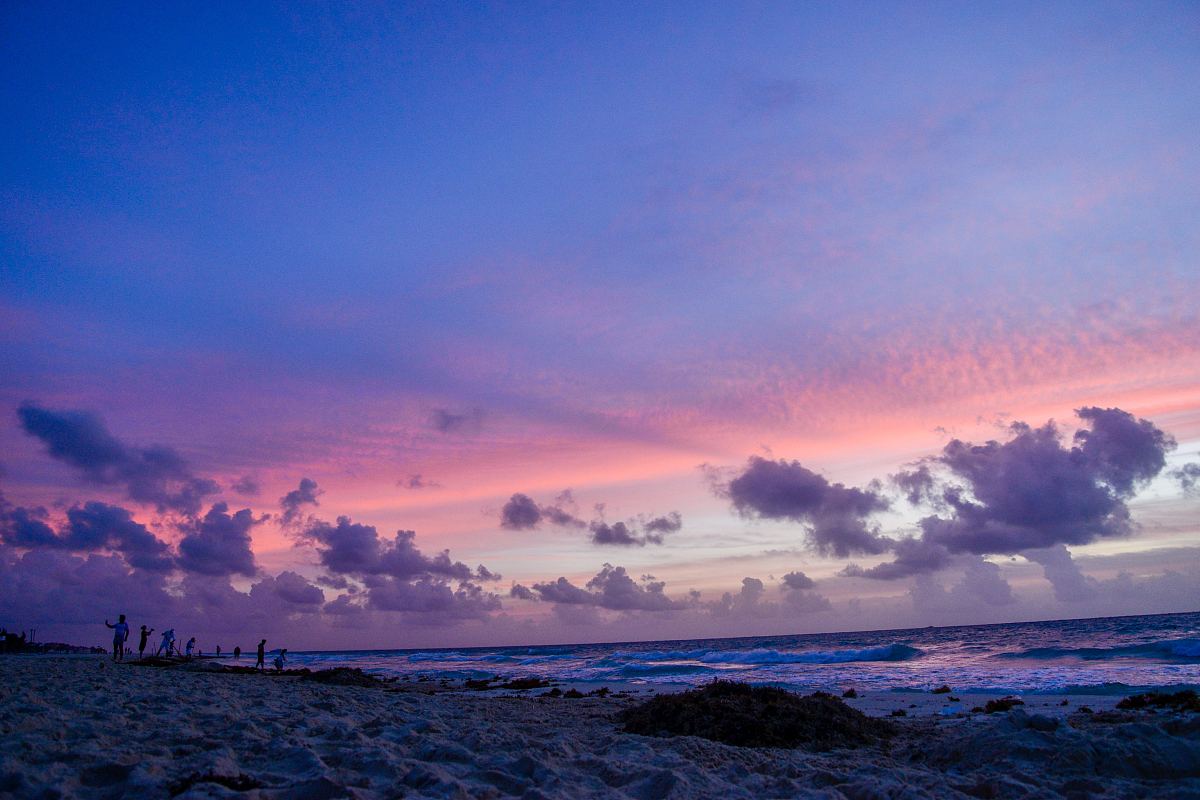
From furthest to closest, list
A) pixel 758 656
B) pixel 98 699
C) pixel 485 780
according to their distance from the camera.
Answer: pixel 758 656 < pixel 98 699 < pixel 485 780

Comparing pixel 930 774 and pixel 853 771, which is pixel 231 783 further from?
pixel 930 774

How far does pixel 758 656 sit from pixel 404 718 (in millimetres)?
57299

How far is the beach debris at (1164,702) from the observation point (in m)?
15.3

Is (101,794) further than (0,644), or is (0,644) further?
(0,644)

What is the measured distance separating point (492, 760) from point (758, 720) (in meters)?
5.78

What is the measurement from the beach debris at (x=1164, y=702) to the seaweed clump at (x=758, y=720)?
267 inches

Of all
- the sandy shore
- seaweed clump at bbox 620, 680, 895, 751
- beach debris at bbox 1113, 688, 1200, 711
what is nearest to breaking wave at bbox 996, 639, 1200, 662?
beach debris at bbox 1113, 688, 1200, 711

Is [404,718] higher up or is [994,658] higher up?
[404,718]

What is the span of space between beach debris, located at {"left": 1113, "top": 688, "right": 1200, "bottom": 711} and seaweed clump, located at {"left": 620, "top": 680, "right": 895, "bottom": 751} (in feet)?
22.3

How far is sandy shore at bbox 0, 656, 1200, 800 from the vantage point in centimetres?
682

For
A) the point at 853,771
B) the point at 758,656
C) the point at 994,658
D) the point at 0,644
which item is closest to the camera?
the point at 853,771

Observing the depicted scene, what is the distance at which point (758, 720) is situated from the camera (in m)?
12.4

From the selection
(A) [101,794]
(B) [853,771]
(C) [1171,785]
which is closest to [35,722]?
(A) [101,794]

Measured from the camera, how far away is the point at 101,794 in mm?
6211
